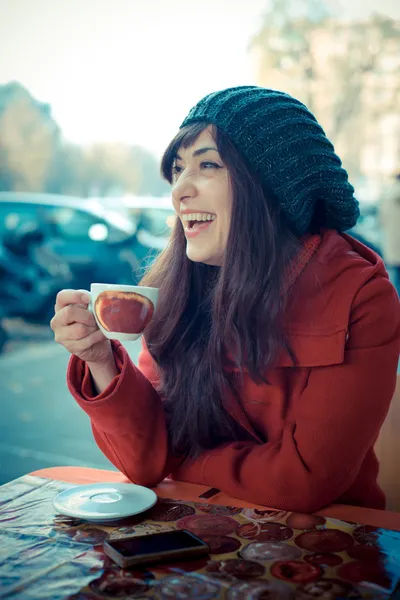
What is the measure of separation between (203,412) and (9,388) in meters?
2.98

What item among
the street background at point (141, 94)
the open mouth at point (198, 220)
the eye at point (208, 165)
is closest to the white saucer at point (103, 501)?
the open mouth at point (198, 220)

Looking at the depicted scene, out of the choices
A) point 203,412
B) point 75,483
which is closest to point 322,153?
point 203,412

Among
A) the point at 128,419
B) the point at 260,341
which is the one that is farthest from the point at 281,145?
the point at 128,419

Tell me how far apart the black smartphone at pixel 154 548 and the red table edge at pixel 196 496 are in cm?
20

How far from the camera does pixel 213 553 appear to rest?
2.53 ft

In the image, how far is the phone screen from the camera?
743mm

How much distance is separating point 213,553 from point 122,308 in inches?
15.1

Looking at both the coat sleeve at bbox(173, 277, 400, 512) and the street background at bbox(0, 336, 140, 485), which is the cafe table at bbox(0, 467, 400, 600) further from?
the street background at bbox(0, 336, 140, 485)

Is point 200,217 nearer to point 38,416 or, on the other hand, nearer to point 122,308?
point 122,308

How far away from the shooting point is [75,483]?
1044mm

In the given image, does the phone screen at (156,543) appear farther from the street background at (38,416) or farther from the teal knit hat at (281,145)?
the street background at (38,416)

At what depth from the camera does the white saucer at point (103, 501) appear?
863 mm

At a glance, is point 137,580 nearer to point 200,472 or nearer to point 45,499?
point 45,499

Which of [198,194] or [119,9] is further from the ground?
[119,9]
